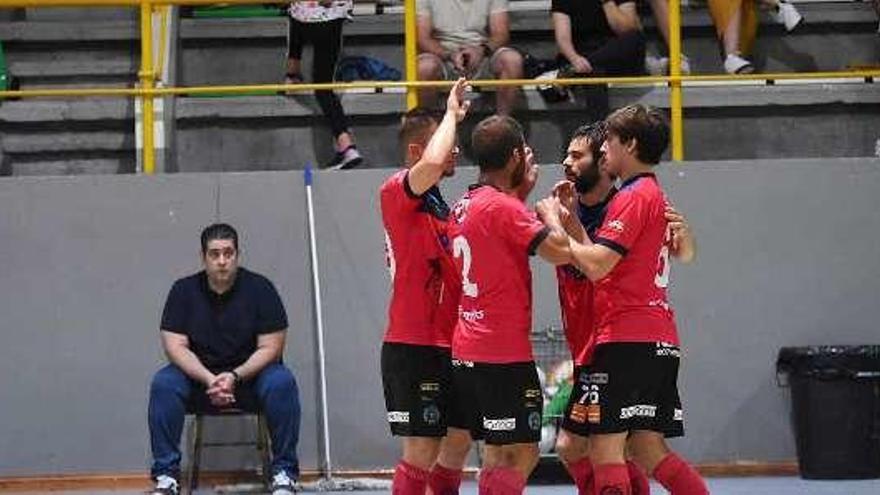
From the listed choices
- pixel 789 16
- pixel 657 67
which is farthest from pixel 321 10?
pixel 789 16

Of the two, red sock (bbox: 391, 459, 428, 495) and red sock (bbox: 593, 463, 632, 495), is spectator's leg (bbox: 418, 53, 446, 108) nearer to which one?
red sock (bbox: 391, 459, 428, 495)

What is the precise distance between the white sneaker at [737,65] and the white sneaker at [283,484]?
397cm

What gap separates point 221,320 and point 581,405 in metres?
3.36

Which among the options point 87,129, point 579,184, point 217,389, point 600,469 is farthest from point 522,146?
point 87,129

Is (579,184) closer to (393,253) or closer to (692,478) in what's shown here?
(393,253)

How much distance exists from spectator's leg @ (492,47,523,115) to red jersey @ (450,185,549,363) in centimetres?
407

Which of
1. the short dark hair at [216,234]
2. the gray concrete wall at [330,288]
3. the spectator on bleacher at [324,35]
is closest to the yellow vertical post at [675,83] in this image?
the gray concrete wall at [330,288]

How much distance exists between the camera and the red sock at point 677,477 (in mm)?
7004

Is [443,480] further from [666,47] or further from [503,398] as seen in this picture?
[666,47]

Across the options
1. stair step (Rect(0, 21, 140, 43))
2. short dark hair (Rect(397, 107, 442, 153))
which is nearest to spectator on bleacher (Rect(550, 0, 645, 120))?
stair step (Rect(0, 21, 140, 43))

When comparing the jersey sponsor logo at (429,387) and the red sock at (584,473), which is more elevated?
the jersey sponsor logo at (429,387)

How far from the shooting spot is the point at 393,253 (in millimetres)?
7234

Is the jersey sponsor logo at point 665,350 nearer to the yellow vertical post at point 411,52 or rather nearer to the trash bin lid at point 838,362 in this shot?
the trash bin lid at point 838,362

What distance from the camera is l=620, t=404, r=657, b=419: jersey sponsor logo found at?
6820 millimetres
